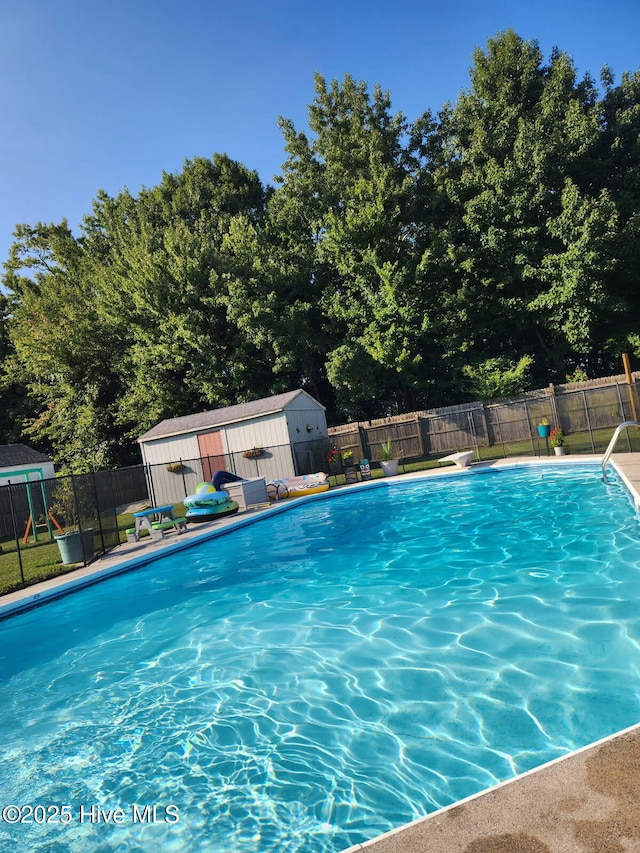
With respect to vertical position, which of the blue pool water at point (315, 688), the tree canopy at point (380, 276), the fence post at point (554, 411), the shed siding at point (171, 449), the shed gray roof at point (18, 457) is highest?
the tree canopy at point (380, 276)

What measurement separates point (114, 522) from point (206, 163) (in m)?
30.8

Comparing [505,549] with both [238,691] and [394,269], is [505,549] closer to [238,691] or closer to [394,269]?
[238,691]

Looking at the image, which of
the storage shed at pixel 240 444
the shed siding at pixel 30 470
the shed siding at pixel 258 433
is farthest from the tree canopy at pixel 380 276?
the shed siding at pixel 258 433

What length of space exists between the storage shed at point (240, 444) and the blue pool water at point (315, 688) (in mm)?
11175

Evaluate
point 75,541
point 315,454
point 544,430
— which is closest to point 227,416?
point 315,454

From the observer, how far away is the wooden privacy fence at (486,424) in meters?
17.8

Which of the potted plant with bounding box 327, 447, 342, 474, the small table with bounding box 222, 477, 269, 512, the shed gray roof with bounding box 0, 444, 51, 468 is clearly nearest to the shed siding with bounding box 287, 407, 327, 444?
the potted plant with bounding box 327, 447, 342, 474

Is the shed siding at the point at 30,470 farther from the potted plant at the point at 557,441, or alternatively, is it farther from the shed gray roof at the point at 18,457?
the potted plant at the point at 557,441

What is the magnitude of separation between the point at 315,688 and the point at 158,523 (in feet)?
29.8

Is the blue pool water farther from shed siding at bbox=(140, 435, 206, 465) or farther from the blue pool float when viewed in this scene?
shed siding at bbox=(140, 435, 206, 465)

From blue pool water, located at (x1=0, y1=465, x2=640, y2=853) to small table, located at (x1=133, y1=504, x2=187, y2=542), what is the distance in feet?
11.3

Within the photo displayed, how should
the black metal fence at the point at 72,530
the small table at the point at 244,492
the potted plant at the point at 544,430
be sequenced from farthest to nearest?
1. the potted plant at the point at 544,430
2. the small table at the point at 244,492
3. the black metal fence at the point at 72,530

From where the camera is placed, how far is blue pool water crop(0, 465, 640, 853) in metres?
3.17

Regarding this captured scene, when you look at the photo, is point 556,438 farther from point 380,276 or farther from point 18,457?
point 18,457
